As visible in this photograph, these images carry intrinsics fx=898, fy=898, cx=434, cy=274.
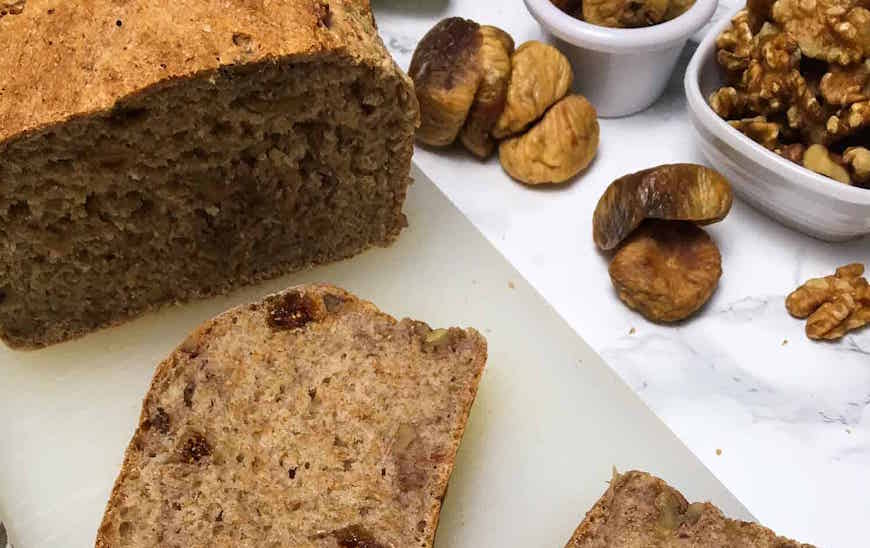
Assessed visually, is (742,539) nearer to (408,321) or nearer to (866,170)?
(408,321)

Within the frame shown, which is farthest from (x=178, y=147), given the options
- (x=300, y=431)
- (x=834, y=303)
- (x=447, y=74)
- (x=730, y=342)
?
(x=834, y=303)

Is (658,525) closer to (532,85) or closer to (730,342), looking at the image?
(730,342)

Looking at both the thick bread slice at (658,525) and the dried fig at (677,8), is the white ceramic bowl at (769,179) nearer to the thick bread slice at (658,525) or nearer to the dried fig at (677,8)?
the dried fig at (677,8)

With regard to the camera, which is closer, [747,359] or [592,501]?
[592,501]

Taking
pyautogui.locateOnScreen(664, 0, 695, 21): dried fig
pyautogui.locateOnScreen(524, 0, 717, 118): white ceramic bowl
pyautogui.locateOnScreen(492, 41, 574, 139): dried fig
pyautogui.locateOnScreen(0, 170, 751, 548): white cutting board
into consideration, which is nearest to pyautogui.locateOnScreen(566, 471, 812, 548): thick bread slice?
pyautogui.locateOnScreen(0, 170, 751, 548): white cutting board

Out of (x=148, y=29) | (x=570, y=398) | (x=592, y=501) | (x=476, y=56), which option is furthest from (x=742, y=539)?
(x=148, y=29)

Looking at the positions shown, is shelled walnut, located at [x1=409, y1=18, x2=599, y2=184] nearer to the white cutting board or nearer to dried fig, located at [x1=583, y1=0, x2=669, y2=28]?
dried fig, located at [x1=583, y1=0, x2=669, y2=28]

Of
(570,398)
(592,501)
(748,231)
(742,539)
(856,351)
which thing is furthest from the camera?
(748,231)
